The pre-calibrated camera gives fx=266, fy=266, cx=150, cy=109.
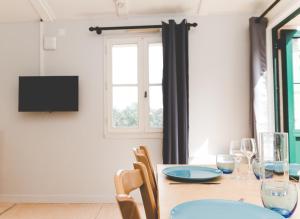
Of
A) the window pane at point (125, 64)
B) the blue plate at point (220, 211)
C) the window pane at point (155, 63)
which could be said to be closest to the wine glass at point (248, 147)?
the blue plate at point (220, 211)

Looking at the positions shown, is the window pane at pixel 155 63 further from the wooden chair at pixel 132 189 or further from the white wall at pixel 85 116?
the wooden chair at pixel 132 189

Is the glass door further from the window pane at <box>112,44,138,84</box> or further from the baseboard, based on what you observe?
the baseboard

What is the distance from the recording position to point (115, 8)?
3.37m

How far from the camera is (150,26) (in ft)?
11.2

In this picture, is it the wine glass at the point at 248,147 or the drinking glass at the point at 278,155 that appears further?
the wine glass at the point at 248,147

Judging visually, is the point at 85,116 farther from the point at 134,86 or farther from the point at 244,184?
the point at 244,184

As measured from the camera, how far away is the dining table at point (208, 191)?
108 cm

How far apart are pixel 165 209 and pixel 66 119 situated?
282 centimetres

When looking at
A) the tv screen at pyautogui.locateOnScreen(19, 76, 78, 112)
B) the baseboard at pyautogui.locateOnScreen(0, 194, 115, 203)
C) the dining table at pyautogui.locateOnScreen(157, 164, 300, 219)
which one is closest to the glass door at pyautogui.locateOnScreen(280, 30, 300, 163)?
the dining table at pyautogui.locateOnScreen(157, 164, 300, 219)

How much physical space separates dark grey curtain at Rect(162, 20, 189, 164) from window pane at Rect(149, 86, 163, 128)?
238 mm

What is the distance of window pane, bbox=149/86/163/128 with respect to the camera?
3496mm

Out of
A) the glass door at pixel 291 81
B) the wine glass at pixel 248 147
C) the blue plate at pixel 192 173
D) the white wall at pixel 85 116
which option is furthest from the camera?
the white wall at pixel 85 116

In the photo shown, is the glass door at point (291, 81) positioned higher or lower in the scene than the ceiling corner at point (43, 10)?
lower

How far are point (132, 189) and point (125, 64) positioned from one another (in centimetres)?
265
